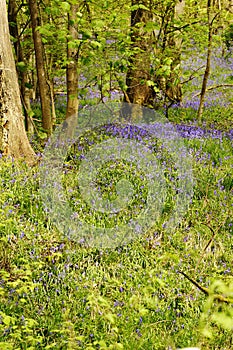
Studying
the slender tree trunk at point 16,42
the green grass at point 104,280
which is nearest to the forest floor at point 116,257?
the green grass at point 104,280

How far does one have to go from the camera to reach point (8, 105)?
17.2 ft

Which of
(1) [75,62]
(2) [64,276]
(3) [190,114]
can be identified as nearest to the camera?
(2) [64,276]

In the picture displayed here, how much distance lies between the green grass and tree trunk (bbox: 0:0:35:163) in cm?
29

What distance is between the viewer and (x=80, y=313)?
3.04 meters

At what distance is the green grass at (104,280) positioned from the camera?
109 inches

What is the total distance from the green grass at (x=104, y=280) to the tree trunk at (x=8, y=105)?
292mm

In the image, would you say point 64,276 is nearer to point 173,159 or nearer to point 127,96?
point 173,159

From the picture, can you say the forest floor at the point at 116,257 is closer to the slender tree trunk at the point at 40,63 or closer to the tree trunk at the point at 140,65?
the slender tree trunk at the point at 40,63

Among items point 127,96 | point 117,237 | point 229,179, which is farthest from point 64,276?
point 127,96

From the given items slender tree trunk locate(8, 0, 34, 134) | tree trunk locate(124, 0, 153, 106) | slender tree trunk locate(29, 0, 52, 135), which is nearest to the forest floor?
slender tree trunk locate(29, 0, 52, 135)

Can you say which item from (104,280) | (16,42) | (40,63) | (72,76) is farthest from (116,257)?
(16,42)

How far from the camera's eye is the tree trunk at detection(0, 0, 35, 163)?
5.14 metres

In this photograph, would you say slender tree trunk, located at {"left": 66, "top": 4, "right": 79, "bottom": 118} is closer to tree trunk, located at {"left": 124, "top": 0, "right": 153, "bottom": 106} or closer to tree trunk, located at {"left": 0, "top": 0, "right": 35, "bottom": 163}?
tree trunk, located at {"left": 0, "top": 0, "right": 35, "bottom": 163}

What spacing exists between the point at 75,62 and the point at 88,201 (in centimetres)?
252
